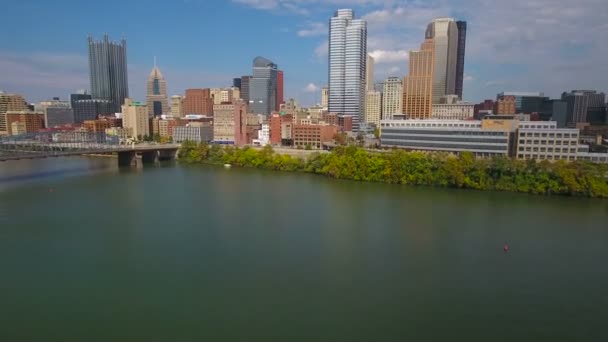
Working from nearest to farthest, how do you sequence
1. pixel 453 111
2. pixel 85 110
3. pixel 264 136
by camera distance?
pixel 264 136, pixel 453 111, pixel 85 110

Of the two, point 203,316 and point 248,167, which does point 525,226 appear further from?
point 248,167

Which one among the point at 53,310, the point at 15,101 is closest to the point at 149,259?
the point at 53,310

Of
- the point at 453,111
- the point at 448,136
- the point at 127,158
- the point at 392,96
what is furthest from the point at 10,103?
the point at 453,111

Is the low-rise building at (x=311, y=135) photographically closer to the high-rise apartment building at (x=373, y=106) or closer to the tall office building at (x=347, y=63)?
the tall office building at (x=347, y=63)

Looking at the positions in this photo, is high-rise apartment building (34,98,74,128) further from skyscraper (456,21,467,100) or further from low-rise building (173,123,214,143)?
skyscraper (456,21,467,100)

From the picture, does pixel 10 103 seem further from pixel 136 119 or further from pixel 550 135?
pixel 550 135

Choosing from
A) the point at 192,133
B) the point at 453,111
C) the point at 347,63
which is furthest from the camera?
the point at 347,63

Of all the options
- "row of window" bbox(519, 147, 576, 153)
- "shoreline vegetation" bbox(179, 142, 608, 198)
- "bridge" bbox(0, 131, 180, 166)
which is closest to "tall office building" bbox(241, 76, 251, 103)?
"bridge" bbox(0, 131, 180, 166)
